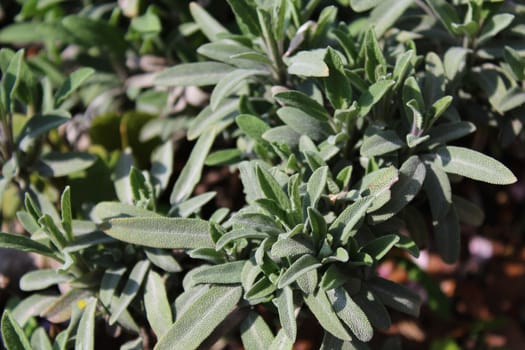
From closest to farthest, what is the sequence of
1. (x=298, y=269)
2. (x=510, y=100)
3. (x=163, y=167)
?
(x=298, y=269) → (x=510, y=100) → (x=163, y=167)

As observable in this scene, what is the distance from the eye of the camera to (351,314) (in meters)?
1.26

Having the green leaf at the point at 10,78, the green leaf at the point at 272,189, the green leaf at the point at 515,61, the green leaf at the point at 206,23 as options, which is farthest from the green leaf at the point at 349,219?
the green leaf at the point at 10,78

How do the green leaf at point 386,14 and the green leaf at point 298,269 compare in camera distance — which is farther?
the green leaf at point 386,14

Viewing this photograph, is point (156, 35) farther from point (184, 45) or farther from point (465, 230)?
point (465, 230)

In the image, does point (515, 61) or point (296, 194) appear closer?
point (296, 194)

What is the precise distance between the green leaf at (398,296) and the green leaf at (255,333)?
24 cm

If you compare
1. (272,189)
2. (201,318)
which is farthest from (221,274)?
(272,189)

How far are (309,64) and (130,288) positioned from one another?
617 mm

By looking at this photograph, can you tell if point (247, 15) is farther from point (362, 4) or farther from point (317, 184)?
Result: point (317, 184)

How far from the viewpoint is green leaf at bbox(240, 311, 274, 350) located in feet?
4.50

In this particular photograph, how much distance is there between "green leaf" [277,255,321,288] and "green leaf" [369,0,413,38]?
61cm

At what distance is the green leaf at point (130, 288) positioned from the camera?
1415mm

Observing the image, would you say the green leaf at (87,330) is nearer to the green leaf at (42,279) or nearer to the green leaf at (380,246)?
the green leaf at (42,279)

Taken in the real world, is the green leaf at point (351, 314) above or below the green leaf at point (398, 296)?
above
